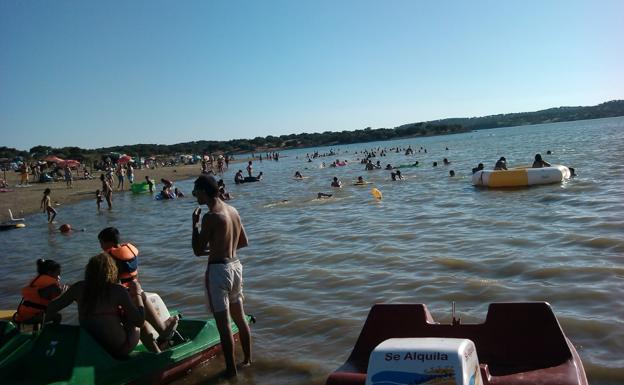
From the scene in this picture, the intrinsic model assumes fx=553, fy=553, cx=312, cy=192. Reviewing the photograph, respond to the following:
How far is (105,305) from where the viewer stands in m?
4.60

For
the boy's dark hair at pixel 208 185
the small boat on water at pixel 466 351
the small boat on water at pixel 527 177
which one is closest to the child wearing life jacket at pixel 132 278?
the boy's dark hair at pixel 208 185

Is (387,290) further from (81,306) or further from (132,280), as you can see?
(81,306)

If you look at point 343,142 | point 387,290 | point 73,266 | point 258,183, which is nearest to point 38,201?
point 258,183

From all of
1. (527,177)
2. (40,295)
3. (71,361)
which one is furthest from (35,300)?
(527,177)

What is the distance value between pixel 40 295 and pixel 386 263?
5522mm

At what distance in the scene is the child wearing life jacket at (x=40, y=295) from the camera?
550 cm

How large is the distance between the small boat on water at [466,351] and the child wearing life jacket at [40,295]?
3102 millimetres

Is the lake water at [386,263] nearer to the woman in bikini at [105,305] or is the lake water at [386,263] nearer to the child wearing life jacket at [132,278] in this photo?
the child wearing life jacket at [132,278]

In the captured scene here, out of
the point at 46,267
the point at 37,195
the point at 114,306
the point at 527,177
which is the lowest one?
the point at 527,177

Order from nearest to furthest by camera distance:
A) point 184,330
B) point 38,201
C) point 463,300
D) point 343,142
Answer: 1. point 184,330
2. point 463,300
3. point 38,201
4. point 343,142

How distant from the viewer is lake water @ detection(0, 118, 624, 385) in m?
5.93

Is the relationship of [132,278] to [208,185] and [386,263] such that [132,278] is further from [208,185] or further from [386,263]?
[386,263]

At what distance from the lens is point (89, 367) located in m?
4.45

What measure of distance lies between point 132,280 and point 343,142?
463ft
